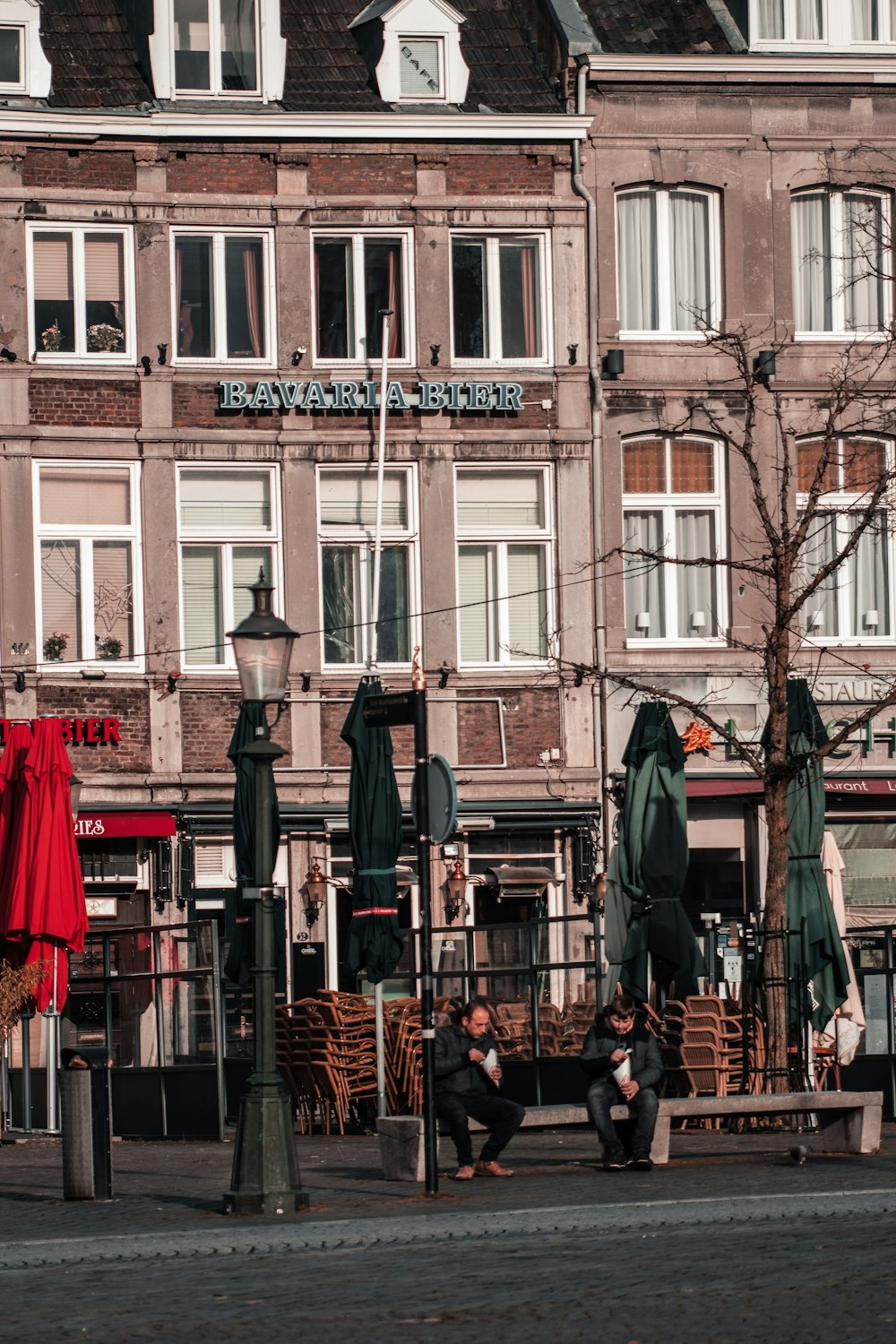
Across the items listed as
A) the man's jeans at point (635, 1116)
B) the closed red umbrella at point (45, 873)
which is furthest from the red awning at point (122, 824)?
the man's jeans at point (635, 1116)

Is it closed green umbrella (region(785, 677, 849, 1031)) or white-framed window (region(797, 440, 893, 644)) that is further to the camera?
white-framed window (region(797, 440, 893, 644))

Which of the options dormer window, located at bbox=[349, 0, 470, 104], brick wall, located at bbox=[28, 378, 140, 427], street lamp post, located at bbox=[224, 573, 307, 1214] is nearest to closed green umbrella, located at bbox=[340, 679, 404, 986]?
street lamp post, located at bbox=[224, 573, 307, 1214]

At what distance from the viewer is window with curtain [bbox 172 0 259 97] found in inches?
1141

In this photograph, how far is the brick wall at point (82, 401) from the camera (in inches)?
1106

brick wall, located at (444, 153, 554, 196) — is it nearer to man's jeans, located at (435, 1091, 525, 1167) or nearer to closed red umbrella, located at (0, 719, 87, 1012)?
closed red umbrella, located at (0, 719, 87, 1012)

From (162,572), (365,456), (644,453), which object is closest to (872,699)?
(644,453)

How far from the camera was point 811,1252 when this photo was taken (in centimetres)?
1154

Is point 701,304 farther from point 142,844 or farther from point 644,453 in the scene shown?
point 142,844

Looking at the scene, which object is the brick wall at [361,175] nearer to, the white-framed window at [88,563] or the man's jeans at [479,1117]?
the white-framed window at [88,563]

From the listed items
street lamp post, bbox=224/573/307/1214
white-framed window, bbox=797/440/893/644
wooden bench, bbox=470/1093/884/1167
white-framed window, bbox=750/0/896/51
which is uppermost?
white-framed window, bbox=750/0/896/51

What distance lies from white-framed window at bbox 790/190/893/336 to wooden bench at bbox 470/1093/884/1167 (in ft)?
47.7

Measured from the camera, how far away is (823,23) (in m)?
29.9

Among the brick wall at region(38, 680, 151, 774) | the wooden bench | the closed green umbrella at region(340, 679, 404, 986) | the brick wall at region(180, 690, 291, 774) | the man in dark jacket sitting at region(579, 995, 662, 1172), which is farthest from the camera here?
the brick wall at region(180, 690, 291, 774)

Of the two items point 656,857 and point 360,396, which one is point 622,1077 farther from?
point 360,396
